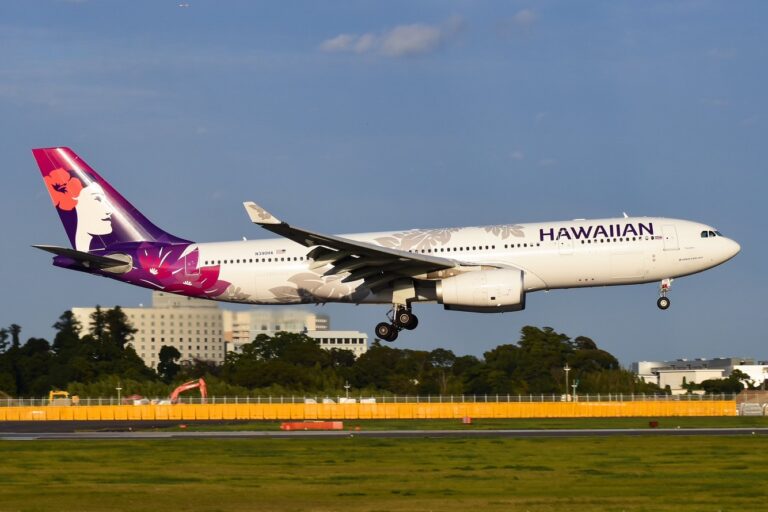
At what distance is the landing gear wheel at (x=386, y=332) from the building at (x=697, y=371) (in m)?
68.1

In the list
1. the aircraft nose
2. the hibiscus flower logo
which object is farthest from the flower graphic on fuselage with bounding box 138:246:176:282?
the aircraft nose

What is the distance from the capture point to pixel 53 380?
8762 cm

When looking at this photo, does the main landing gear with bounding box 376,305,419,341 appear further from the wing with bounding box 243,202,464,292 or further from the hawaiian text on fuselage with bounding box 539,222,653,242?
the hawaiian text on fuselage with bounding box 539,222,653,242

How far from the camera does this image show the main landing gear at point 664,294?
48.0 meters

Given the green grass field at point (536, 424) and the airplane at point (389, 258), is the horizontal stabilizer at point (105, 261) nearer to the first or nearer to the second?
the airplane at point (389, 258)

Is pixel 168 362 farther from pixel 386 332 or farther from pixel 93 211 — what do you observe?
pixel 386 332

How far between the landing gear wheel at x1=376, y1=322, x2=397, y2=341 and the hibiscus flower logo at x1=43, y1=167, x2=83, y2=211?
573 inches

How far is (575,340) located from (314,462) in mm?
76986

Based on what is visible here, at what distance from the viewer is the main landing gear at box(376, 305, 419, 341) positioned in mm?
49281

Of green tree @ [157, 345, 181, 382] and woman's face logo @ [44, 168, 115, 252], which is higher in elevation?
woman's face logo @ [44, 168, 115, 252]

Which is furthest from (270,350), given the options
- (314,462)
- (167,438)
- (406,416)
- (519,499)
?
(519,499)

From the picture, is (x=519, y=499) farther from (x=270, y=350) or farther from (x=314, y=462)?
(x=270, y=350)

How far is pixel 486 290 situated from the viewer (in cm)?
4622

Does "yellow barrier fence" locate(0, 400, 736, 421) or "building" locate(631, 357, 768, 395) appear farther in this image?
"building" locate(631, 357, 768, 395)
